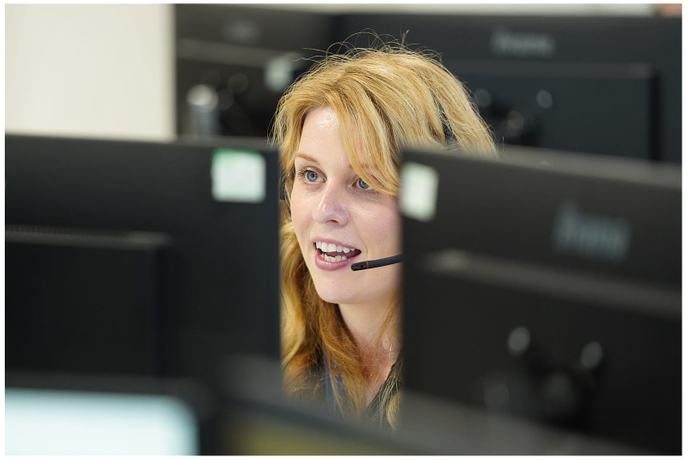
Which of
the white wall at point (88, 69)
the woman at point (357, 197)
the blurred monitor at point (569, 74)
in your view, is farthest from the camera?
the white wall at point (88, 69)

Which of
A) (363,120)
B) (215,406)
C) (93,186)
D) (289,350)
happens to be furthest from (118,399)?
(289,350)

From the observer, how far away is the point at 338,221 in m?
1.51

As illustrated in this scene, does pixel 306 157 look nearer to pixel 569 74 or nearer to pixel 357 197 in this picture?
pixel 357 197

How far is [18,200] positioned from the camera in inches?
50.3

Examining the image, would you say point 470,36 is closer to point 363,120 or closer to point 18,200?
point 363,120

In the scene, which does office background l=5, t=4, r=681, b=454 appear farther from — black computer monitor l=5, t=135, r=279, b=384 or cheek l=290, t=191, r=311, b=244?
cheek l=290, t=191, r=311, b=244

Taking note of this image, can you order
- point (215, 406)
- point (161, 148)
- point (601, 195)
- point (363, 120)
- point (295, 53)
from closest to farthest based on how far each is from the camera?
point (215, 406) → point (601, 195) → point (161, 148) → point (363, 120) → point (295, 53)

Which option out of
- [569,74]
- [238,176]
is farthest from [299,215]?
[569,74]

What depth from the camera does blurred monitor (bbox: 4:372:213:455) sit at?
758 mm

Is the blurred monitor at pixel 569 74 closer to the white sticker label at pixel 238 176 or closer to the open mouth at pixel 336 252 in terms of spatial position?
the open mouth at pixel 336 252

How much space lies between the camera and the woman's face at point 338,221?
4.92 ft

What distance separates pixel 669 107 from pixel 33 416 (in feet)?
5.58

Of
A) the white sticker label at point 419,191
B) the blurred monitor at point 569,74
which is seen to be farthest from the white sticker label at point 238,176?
the blurred monitor at point 569,74

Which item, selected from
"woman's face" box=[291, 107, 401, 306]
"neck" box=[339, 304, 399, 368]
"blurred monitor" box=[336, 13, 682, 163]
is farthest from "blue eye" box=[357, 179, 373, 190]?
"blurred monitor" box=[336, 13, 682, 163]
